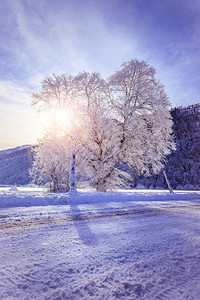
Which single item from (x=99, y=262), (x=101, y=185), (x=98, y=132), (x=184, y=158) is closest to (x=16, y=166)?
(x=184, y=158)

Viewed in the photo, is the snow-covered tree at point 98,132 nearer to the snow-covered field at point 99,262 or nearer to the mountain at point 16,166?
the snow-covered field at point 99,262

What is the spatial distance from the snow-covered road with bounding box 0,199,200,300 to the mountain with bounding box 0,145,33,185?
65673 mm

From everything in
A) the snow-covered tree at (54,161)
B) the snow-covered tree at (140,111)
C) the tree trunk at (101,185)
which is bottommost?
the tree trunk at (101,185)

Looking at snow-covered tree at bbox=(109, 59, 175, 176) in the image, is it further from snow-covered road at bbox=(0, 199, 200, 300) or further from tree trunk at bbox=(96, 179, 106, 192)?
snow-covered road at bbox=(0, 199, 200, 300)

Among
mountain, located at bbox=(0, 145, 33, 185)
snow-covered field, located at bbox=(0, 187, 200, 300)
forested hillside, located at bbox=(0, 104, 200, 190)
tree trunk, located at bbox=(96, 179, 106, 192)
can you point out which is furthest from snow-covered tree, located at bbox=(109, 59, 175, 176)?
mountain, located at bbox=(0, 145, 33, 185)

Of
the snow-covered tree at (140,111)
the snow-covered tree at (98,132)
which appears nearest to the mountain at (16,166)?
the snow-covered tree at (98,132)

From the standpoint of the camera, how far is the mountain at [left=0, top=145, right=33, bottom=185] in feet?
223

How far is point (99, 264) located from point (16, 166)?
3414 inches

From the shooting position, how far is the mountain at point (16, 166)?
67981mm

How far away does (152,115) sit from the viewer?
13852mm

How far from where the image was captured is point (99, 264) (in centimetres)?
171

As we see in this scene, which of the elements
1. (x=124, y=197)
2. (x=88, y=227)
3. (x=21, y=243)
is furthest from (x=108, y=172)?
(x=21, y=243)

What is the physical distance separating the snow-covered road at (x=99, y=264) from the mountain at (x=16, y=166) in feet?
215

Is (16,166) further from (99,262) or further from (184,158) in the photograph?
(99,262)
